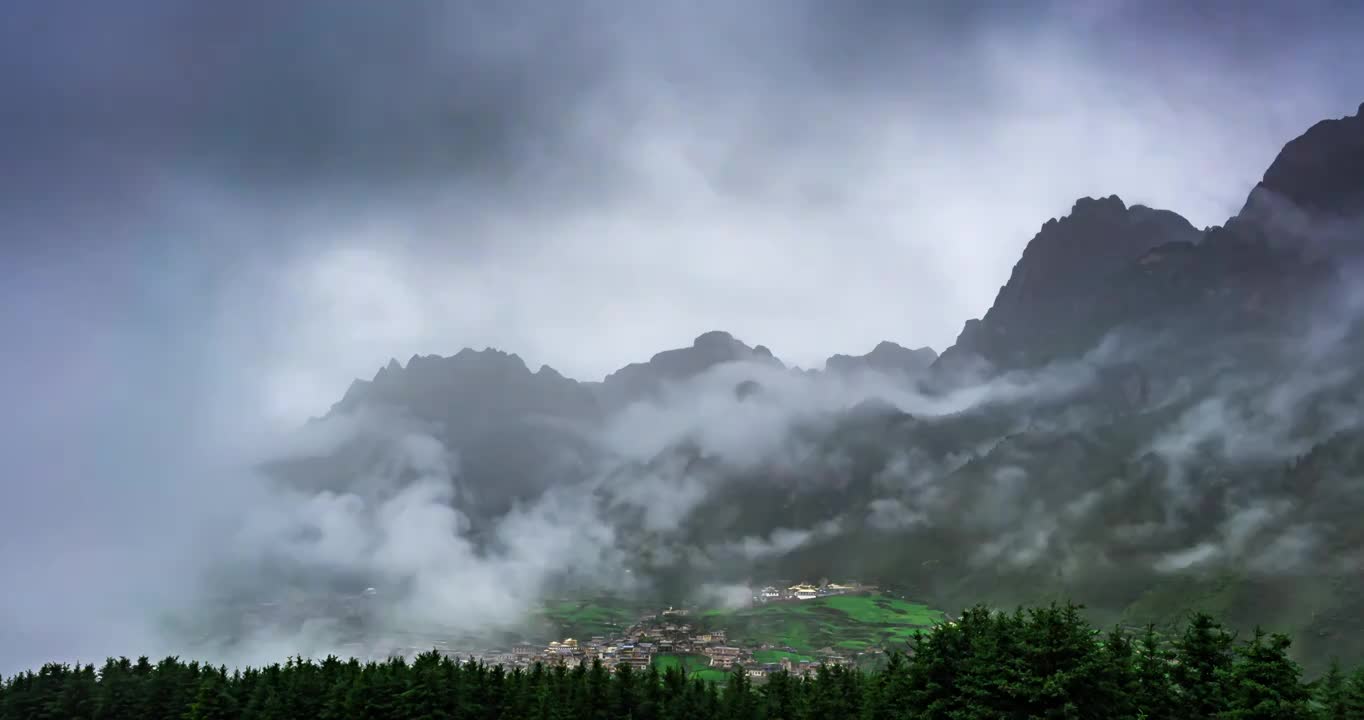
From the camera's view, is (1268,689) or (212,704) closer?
(1268,689)

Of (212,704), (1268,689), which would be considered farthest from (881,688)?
(212,704)

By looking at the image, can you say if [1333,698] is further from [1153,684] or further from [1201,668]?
[1153,684]

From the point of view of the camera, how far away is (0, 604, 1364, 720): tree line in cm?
5369

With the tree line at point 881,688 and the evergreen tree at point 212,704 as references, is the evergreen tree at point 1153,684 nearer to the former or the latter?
the tree line at point 881,688

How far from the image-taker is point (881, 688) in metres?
67.6

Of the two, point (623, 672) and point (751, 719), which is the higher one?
point (623, 672)

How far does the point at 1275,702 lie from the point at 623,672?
62966mm

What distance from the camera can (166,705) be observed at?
335 ft

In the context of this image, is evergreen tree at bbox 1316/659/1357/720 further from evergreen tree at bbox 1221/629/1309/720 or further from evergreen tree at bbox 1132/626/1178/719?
evergreen tree at bbox 1132/626/1178/719

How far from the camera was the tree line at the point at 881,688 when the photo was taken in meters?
53.7

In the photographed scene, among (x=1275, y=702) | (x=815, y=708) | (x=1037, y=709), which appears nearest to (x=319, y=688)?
(x=815, y=708)

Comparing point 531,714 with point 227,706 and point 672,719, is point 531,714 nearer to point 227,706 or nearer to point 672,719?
point 672,719

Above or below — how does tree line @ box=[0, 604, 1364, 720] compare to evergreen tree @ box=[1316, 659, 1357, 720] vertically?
above

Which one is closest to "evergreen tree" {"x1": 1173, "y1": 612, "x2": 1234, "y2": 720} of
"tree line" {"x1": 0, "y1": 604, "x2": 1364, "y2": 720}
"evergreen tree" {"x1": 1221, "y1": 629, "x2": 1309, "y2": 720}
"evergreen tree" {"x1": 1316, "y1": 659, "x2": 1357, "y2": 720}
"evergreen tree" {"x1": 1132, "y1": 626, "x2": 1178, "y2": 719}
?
"tree line" {"x1": 0, "y1": 604, "x2": 1364, "y2": 720}
